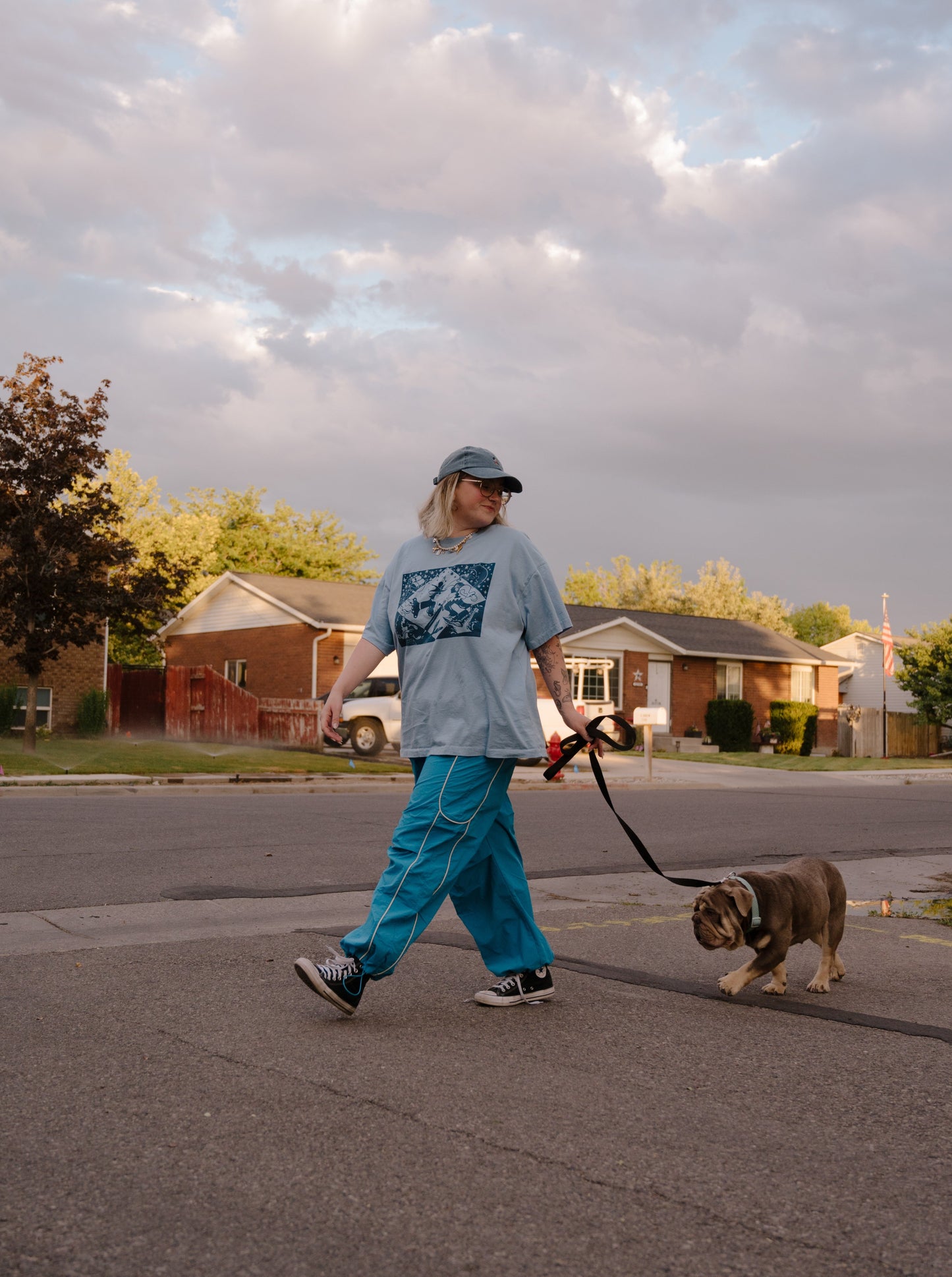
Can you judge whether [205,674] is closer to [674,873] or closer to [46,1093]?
[674,873]

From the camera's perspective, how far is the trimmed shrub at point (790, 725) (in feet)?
129

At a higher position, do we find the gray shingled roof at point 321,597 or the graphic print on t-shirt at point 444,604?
the gray shingled roof at point 321,597

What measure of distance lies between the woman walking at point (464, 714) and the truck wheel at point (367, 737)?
20.9 metres

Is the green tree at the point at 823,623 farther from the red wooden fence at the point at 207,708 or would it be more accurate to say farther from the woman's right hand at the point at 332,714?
the woman's right hand at the point at 332,714

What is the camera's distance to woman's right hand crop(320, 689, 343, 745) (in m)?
4.64

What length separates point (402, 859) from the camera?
434 centimetres

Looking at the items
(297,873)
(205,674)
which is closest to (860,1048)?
(297,873)

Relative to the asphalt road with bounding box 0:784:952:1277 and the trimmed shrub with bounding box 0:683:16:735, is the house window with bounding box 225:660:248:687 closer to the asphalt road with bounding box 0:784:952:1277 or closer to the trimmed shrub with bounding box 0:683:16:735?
the trimmed shrub with bounding box 0:683:16:735

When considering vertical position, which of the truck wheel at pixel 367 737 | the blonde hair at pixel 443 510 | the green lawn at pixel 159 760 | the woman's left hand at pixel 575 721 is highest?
the blonde hair at pixel 443 510

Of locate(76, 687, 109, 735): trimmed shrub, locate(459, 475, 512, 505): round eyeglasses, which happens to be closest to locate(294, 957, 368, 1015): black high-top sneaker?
locate(459, 475, 512, 505): round eyeglasses

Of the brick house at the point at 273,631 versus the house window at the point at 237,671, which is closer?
the brick house at the point at 273,631

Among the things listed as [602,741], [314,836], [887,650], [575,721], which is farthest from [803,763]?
[575,721]

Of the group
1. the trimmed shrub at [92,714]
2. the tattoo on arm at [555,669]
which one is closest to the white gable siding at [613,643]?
the trimmed shrub at [92,714]

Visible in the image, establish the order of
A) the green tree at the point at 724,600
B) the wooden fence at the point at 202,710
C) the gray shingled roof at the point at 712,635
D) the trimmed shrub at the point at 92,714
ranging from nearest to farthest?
the wooden fence at the point at 202,710, the trimmed shrub at the point at 92,714, the gray shingled roof at the point at 712,635, the green tree at the point at 724,600
